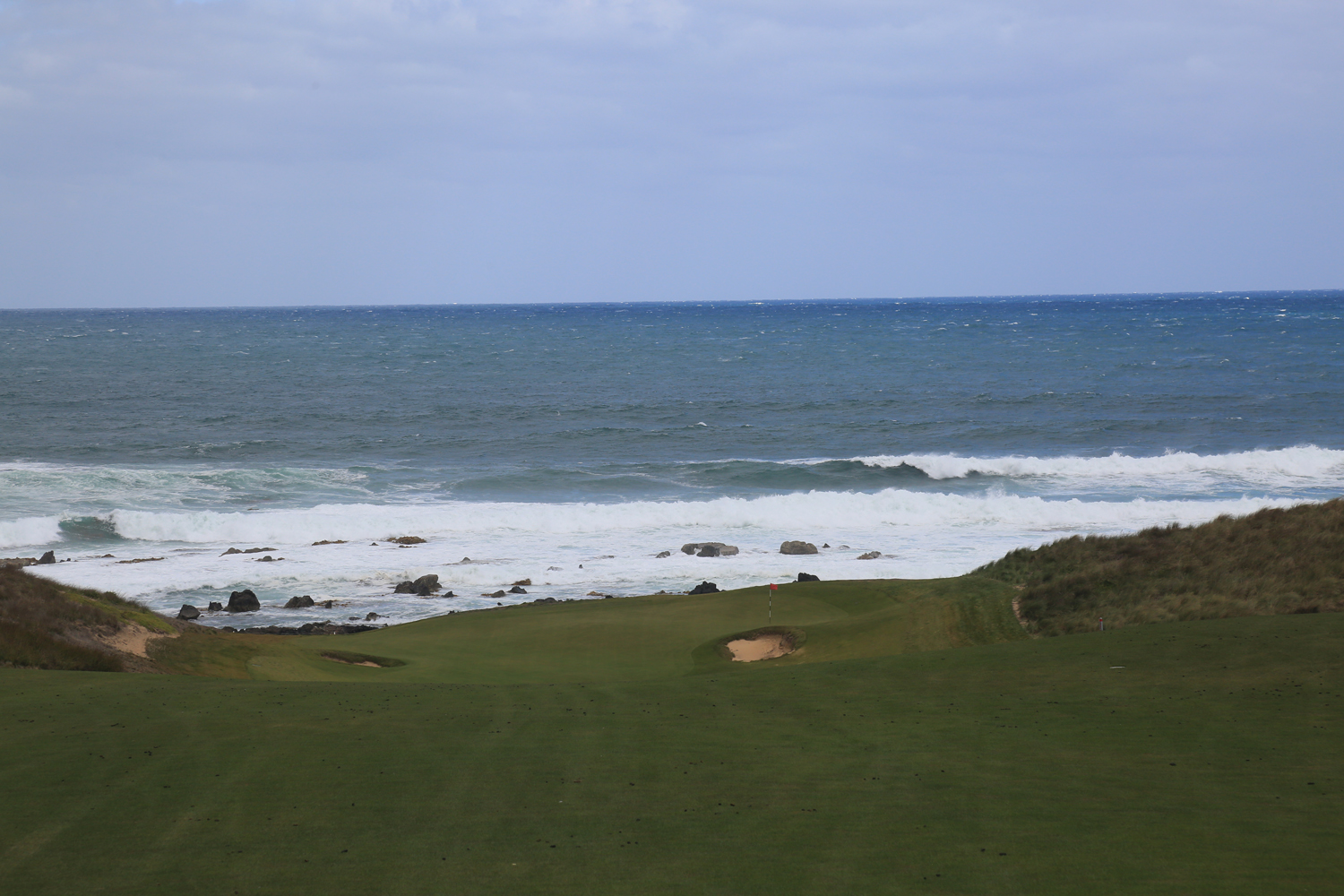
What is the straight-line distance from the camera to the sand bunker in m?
16.7

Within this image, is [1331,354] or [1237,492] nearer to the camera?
[1237,492]

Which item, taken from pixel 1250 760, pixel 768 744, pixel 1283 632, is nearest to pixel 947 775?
pixel 768 744

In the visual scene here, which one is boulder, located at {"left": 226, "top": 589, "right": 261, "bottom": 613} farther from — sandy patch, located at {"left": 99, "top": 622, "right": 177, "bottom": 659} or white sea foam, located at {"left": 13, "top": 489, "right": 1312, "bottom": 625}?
sandy patch, located at {"left": 99, "top": 622, "right": 177, "bottom": 659}

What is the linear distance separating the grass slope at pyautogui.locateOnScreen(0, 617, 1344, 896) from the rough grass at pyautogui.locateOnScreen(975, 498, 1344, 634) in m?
2.53

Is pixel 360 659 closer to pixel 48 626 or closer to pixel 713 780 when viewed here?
pixel 48 626

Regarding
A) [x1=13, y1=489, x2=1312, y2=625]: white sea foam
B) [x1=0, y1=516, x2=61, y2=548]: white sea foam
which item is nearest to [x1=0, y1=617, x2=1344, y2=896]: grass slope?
[x1=13, y1=489, x2=1312, y2=625]: white sea foam

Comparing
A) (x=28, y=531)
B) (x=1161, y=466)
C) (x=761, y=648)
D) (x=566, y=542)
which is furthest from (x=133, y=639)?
(x=1161, y=466)

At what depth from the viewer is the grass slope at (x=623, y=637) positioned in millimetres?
15461

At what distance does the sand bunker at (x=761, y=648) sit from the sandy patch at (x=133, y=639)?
8805mm

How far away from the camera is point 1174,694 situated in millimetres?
10336

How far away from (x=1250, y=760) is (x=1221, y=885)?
2.80 meters

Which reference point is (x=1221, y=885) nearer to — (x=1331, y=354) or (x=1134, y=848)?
(x=1134, y=848)

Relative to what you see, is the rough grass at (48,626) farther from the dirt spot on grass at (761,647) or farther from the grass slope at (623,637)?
the dirt spot on grass at (761,647)

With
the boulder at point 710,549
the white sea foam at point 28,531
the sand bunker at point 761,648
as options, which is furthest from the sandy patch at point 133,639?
the white sea foam at point 28,531
